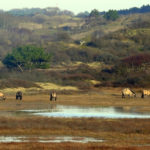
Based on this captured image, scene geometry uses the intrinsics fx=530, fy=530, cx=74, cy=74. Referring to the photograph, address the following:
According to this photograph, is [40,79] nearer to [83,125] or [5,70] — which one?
[5,70]

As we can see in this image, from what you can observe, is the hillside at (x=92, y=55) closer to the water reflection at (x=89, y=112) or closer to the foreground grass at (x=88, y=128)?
the water reflection at (x=89, y=112)

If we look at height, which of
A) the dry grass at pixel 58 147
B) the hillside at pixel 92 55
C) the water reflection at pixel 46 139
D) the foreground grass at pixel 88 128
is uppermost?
the dry grass at pixel 58 147

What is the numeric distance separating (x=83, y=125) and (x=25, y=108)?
15444 millimetres

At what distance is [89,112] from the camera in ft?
143

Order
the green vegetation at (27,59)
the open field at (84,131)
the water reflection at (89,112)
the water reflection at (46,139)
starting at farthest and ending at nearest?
the green vegetation at (27,59), the water reflection at (89,112), the water reflection at (46,139), the open field at (84,131)

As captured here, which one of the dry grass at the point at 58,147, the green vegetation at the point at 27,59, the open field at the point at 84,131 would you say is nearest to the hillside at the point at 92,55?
the green vegetation at the point at 27,59

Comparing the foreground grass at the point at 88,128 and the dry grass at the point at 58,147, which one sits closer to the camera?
the dry grass at the point at 58,147

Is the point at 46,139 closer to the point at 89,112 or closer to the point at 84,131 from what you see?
the point at 84,131

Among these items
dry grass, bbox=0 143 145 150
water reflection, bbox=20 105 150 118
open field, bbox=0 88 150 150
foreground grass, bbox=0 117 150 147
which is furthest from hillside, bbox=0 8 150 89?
dry grass, bbox=0 143 145 150

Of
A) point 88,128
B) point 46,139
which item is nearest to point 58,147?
point 46,139

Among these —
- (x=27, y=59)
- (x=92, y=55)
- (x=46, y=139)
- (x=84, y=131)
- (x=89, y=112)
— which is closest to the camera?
(x=46, y=139)

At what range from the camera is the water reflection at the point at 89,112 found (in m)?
40.3

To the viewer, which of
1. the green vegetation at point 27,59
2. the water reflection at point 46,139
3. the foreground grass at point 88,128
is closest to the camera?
the water reflection at point 46,139

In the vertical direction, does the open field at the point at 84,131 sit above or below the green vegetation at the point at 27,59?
above
